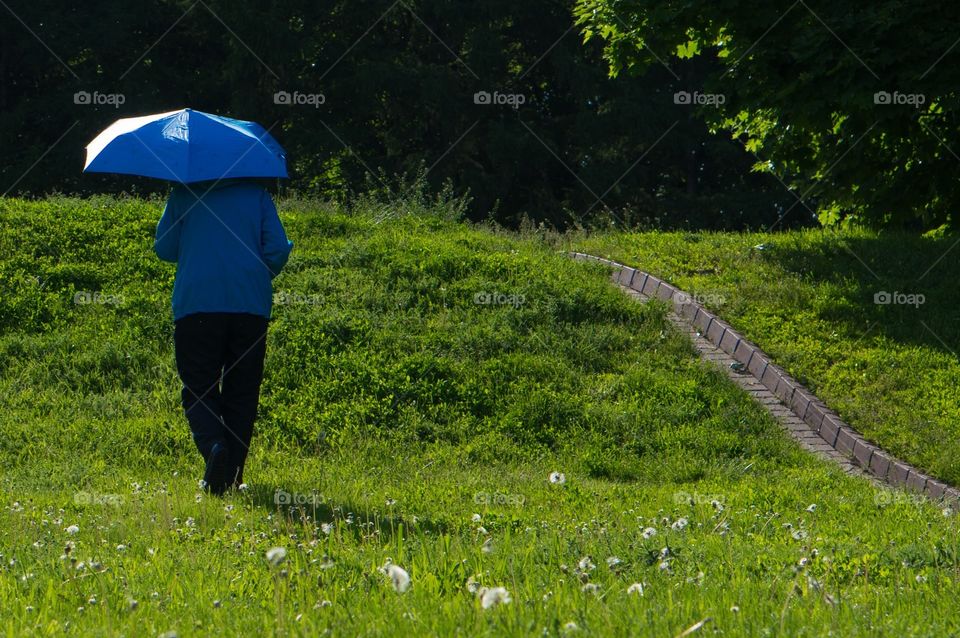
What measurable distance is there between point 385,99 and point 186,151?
83.8 ft

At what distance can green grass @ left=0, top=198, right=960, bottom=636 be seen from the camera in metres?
3.75

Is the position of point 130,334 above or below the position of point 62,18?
below

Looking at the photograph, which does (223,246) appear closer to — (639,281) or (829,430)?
(829,430)

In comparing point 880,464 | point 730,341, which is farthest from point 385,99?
point 880,464

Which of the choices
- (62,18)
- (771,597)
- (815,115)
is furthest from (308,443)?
(62,18)

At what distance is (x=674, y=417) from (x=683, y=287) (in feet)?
11.0

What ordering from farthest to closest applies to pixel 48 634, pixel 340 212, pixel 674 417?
→ pixel 340 212, pixel 674 417, pixel 48 634

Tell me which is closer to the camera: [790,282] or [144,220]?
[790,282]

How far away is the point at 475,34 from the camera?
30.2 metres

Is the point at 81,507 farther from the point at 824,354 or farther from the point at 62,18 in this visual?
the point at 62,18

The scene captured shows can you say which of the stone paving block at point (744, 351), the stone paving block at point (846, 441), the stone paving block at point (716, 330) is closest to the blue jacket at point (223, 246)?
the stone paving block at point (846, 441)

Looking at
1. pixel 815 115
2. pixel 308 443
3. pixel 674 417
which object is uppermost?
pixel 815 115

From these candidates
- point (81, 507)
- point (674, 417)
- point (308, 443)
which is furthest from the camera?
point (674, 417)

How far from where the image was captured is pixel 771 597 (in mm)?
3812
